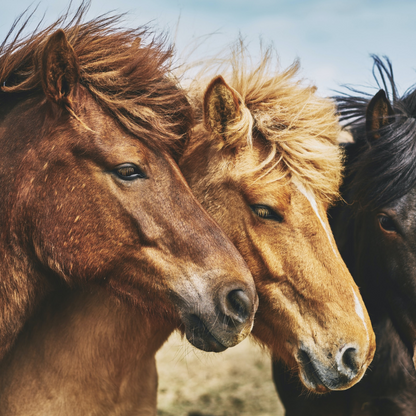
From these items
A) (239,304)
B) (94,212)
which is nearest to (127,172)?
(94,212)

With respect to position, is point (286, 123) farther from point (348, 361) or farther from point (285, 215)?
point (348, 361)

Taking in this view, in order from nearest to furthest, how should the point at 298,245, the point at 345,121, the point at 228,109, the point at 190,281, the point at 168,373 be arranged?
the point at 190,281, the point at 298,245, the point at 228,109, the point at 345,121, the point at 168,373

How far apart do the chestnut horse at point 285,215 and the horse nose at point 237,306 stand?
0.38m

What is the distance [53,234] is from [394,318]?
211cm

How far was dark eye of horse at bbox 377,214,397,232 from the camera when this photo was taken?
2.68 m

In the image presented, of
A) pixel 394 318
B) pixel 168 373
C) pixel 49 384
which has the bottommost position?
pixel 168 373

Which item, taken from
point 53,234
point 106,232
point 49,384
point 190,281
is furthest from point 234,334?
point 49,384

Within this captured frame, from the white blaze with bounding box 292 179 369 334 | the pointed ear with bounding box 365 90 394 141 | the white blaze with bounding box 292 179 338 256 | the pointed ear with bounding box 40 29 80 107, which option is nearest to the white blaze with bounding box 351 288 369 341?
the white blaze with bounding box 292 179 369 334

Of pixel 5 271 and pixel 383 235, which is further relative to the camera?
pixel 383 235

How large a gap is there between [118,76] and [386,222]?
181cm

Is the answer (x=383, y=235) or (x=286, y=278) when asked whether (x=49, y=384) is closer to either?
(x=286, y=278)

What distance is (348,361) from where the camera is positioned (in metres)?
2.19

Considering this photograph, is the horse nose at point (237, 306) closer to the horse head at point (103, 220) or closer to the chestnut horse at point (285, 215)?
the horse head at point (103, 220)

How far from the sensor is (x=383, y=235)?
2.71m
